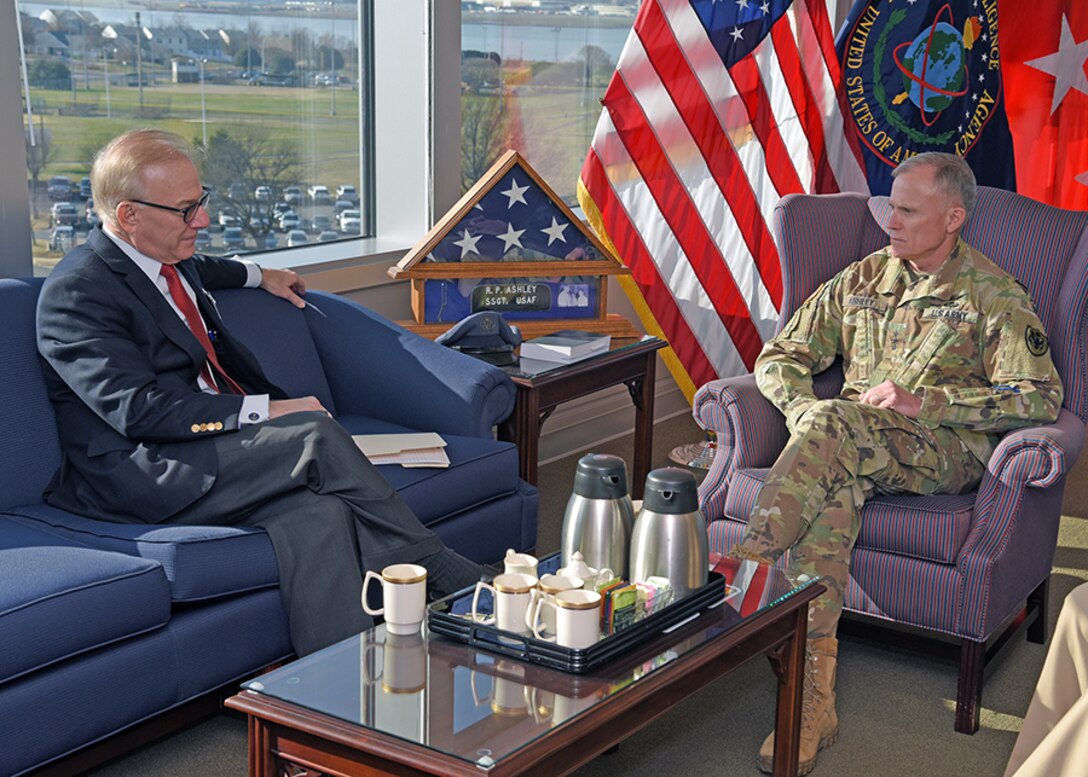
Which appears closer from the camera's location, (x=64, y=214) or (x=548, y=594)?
(x=548, y=594)

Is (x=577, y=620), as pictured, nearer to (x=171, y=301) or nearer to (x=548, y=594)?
(x=548, y=594)

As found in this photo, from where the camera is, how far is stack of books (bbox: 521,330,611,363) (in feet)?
11.9

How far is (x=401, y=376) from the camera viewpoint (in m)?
3.39

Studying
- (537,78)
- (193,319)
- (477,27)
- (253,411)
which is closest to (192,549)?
(253,411)

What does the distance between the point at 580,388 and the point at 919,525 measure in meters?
1.10

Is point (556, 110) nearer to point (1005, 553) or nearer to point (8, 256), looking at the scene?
point (8, 256)

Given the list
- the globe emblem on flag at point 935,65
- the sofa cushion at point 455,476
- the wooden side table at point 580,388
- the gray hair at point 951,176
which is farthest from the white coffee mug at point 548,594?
the globe emblem on flag at point 935,65

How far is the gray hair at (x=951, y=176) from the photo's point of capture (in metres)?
3.20

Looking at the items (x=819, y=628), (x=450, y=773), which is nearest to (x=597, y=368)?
(x=819, y=628)

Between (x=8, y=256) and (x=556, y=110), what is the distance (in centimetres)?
262

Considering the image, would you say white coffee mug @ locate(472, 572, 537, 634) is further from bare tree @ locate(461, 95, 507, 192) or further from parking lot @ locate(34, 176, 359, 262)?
bare tree @ locate(461, 95, 507, 192)

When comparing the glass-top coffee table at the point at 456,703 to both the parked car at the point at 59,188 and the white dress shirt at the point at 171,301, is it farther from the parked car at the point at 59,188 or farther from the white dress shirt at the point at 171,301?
the parked car at the point at 59,188

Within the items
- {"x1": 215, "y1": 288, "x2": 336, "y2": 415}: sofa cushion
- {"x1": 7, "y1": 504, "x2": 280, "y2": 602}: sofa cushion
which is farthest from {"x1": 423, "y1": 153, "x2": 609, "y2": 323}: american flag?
{"x1": 7, "y1": 504, "x2": 280, "y2": 602}: sofa cushion

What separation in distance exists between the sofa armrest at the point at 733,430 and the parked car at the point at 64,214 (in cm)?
172
